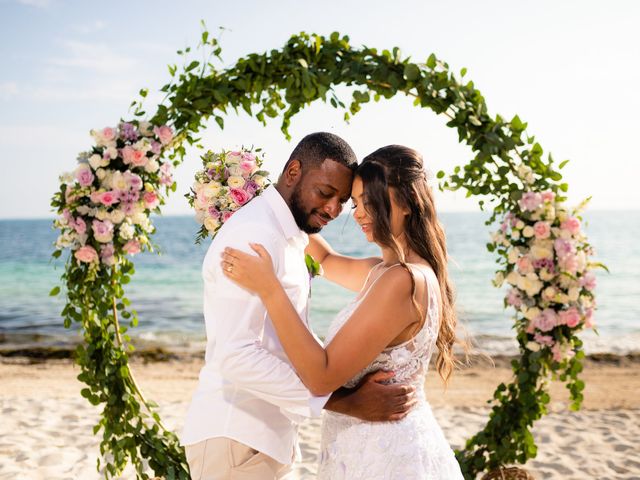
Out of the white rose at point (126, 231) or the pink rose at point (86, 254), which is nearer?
the pink rose at point (86, 254)

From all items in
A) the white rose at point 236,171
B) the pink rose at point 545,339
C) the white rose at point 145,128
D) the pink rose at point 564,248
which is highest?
the white rose at point 145,128

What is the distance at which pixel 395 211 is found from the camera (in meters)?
2.98

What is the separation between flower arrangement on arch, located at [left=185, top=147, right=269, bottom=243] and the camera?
3.63 meters

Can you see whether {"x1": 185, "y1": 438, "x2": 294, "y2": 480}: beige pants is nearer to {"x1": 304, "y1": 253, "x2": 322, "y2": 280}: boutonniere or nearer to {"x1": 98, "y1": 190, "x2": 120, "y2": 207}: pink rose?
{"x1": 304, "y1": 253, "x2": 322, "y2": 280}: boutonniere

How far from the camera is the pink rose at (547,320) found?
3.57 metres

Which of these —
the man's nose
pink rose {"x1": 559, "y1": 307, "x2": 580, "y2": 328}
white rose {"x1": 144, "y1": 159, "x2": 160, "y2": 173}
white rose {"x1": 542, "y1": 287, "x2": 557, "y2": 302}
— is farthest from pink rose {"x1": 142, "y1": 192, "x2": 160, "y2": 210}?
pink rose {"x1": 559, "y1": 307, "x2": 580, "y2": 328}

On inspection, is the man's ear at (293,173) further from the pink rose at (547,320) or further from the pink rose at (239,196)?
the pink rose at (547,320)

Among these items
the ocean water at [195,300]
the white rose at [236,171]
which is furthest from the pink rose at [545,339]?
the white rose at [236,171]

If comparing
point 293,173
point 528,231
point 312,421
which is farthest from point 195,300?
point 293,173

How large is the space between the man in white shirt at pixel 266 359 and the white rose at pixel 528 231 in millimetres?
1181

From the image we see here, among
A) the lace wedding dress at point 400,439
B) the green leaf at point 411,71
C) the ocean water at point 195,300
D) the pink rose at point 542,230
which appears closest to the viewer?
the lace wedding dress at point 400,439

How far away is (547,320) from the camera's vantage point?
3574 millimetres

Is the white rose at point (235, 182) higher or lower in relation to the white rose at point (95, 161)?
lower

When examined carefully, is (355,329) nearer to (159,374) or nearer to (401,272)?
(401,272)
